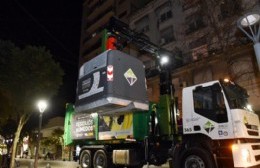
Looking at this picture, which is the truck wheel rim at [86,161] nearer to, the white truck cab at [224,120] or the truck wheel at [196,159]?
the truck wheel at [196,159]

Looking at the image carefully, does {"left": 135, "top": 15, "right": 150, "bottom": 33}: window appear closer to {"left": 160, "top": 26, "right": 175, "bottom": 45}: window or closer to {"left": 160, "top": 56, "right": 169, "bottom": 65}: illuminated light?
{"left": 160, "top": 26, "right": 175, "bottom": 45}: window

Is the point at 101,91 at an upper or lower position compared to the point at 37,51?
lower

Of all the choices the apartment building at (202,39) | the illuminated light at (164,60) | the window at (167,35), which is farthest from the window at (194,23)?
the illuminated light at (164,60)

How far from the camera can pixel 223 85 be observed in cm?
868

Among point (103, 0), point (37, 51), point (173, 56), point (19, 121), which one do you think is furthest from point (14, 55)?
point (103, 0)

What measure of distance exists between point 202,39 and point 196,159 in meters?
19.0

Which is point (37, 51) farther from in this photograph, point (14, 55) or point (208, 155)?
point (208, 155)

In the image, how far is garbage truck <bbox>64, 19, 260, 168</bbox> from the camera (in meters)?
8.18

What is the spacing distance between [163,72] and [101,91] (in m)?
3.81

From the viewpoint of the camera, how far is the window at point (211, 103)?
8344 millimetres

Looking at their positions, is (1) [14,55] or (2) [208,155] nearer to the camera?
(2) [208,155]

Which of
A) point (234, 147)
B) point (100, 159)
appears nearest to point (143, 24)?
point (100, 159)

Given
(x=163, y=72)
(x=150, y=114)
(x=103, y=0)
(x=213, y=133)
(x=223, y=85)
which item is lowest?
(x=213, y=133)

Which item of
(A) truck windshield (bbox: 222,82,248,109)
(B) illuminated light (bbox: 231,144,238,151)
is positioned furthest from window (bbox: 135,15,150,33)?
(B) illuminated light (bbox: 231,144,238,151)
